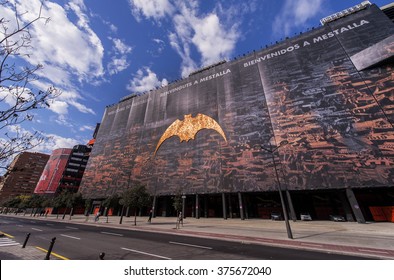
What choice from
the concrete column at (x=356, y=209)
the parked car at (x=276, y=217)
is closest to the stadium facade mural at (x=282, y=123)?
the concrete column at (x=356, y=209)

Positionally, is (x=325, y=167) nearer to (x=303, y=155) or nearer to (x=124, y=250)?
(x=303, y=155)

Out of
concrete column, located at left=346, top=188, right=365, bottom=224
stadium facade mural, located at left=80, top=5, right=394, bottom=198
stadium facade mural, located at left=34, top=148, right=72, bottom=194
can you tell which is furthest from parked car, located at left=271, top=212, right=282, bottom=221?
stadium facade mural, located at left=34, top=148, right=72, bottom=194

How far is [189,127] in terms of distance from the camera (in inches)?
1818

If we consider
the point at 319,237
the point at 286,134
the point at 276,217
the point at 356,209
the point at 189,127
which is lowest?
the point at 319,237

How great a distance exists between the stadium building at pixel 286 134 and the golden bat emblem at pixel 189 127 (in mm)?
286

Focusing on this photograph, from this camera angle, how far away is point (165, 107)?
54.6 m

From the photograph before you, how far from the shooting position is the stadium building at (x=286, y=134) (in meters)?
28.1

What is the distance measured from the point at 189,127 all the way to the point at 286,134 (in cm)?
2280

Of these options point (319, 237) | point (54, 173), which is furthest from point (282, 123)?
point (54, 173)

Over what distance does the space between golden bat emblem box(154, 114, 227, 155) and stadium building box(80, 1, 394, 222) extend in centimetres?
29

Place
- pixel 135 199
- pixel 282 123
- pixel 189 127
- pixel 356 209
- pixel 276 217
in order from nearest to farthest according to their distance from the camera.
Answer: pixel 356 209 < pixel 135 199 < pixel 276 217 < pixel 282 123 < pixel 189 127

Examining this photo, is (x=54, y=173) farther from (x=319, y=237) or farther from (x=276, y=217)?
(x=319, y=237)

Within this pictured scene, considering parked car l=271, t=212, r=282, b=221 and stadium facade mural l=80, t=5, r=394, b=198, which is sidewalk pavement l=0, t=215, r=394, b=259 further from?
parked car l=271, t=212, r=282, b=221

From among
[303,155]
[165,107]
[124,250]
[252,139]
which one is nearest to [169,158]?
[165,107]
